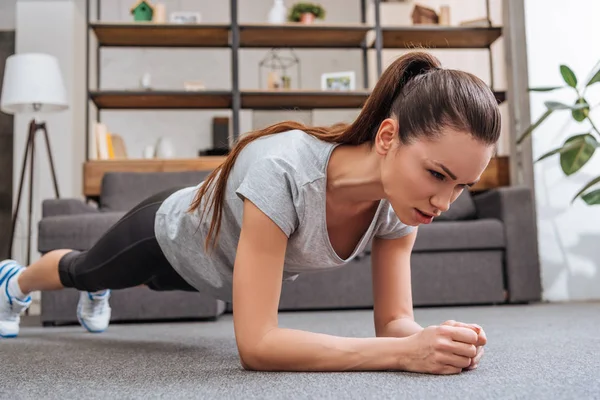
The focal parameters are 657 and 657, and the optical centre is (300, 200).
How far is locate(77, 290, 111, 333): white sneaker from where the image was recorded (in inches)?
78.1

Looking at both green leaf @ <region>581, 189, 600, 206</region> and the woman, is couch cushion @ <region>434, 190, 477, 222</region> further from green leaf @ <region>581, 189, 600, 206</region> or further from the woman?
the woman

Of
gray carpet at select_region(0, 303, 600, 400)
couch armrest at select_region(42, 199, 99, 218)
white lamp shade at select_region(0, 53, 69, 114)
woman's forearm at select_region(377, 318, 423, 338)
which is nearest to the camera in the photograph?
gray carpet at select_region(0, 303, 600, 400)

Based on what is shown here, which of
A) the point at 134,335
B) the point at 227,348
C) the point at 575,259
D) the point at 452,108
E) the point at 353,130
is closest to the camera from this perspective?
the point at 452,108

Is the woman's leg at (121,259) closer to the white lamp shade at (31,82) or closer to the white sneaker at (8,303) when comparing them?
the white sneaker at (8,303)

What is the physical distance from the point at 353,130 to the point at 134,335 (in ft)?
3.96

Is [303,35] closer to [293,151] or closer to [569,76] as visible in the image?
[569,76]

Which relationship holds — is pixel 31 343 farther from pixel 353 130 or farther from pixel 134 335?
pixel 353 130

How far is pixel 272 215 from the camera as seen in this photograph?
1.05 m

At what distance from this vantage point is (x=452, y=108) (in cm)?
95

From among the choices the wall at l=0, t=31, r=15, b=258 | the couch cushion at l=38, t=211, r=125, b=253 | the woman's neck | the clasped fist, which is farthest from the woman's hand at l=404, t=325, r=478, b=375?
the wall at l=0, t=31, r=15, b=258

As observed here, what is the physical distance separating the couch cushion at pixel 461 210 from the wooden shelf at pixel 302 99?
89 centimetres

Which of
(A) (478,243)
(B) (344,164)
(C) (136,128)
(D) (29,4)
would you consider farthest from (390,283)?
(C) (136,128)

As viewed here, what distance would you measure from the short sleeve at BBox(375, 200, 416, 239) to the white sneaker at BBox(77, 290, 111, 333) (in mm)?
1029

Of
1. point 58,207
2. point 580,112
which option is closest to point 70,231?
point 58,207
